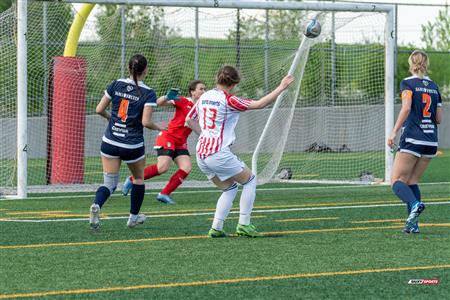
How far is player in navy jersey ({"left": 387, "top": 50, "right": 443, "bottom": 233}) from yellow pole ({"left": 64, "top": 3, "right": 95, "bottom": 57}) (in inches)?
341

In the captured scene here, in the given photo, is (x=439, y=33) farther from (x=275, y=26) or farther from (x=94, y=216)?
(x=94, y=216)

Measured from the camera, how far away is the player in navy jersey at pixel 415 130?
1074 centimetres

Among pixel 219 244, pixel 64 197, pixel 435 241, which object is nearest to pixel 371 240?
pixel 435 241

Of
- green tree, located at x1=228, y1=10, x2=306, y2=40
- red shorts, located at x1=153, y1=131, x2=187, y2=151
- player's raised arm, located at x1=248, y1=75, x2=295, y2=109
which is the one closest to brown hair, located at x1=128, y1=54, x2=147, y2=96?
player's raised arm, located at x1=248, y1=75, x2=295, y2=109

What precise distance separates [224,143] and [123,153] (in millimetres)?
1314

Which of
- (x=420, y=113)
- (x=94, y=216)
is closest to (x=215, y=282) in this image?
(x=94, y=216)

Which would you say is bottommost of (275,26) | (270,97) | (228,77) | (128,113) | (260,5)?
(128,113)

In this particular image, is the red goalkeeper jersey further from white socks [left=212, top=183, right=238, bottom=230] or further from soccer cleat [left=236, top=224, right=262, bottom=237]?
soccer cleat [left=236, top=224, right=262, bottom=237]

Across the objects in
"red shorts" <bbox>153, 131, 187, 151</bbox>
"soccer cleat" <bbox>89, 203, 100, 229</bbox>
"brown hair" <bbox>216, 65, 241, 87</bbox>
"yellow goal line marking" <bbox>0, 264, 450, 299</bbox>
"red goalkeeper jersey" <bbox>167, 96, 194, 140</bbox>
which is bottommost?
"yellow goal line marking" <bbox>0, 264, 450, 299</bbox>

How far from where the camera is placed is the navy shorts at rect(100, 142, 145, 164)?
1100cm

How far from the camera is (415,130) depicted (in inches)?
424

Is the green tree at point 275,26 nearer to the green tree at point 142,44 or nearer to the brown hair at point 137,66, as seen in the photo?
the green tree at point 142,44

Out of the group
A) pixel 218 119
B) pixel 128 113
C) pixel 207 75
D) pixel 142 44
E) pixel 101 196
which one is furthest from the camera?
pixel 207 75

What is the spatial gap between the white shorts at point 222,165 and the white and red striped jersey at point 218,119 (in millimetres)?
49
